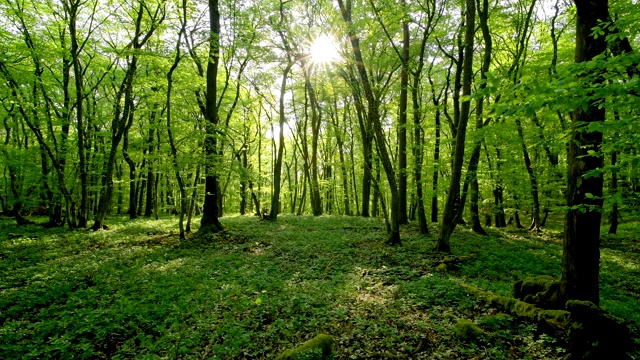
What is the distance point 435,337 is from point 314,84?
76.0 feet

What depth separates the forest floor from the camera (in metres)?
5.34

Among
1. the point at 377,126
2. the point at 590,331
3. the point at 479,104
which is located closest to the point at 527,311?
the point at 590,331

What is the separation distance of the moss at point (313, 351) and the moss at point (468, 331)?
225 centimetres

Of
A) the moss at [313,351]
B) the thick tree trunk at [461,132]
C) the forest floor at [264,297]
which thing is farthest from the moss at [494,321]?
the thick tree trunk at [461,132]

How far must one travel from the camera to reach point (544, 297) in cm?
600

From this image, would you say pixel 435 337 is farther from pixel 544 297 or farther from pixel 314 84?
pixel 314 84

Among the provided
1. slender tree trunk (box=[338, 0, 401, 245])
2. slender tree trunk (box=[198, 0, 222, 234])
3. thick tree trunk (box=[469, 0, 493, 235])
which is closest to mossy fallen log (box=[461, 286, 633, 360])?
thick tree trunk (box=[469, 0, 493, 235])

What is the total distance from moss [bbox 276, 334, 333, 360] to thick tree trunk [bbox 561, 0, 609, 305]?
174 inches

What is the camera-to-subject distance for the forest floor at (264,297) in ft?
17.5

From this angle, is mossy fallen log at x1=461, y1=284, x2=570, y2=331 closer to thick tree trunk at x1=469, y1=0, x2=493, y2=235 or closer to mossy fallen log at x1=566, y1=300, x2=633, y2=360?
mossy fallen log at x1=566, y1=300, x2=633, y2=360

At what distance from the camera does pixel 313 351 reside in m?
4.85

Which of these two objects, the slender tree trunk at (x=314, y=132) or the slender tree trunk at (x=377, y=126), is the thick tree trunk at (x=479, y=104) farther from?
the slender tree trunk at (x=314, y=132)

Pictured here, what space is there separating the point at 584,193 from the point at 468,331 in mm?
3028

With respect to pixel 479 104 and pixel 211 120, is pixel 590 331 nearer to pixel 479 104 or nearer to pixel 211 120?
pixel 479 104
